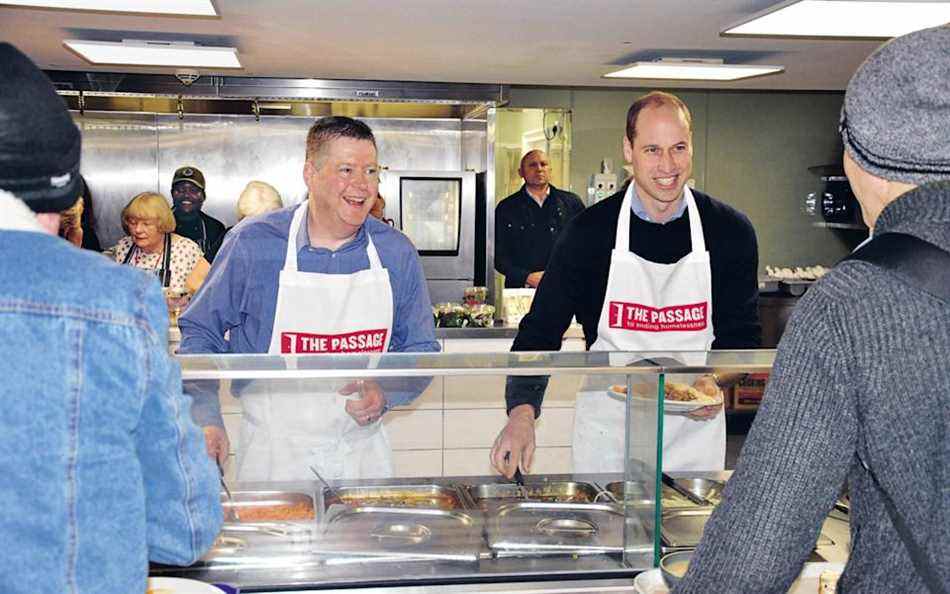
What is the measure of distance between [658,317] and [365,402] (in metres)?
1.34

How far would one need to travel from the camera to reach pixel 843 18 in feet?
13.2

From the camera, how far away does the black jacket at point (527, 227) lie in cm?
742

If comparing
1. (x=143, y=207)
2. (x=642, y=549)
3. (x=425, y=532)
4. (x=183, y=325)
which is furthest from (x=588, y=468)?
(x=143, y=207)

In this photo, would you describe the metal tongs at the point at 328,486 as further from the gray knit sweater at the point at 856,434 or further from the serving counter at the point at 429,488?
the gray knit sweater at the point at 856,434

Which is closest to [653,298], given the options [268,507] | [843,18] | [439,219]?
[268,507]

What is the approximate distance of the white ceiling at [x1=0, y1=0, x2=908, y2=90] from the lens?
4.33 meters

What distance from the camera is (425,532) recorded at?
6.77 ft

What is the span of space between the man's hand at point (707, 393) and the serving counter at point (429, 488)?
0.19 feet

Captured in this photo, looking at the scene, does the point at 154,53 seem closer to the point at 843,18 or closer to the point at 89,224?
the point at 89,224

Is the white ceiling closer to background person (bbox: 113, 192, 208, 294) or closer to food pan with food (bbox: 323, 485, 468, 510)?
background person (bbox: 113, 192, 208, 294)

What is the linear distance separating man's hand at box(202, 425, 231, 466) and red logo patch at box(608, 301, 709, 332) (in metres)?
1.47

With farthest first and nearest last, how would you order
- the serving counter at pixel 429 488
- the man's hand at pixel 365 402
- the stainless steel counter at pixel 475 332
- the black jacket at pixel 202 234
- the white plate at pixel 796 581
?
1. the black jacket at pixel 202 234
2. the stainless steel counter at pixel 475 332
3. the man's hand at pixel 365 402
4. the serving counter at pixel 429 488
5. the white plate at pixel 796 581

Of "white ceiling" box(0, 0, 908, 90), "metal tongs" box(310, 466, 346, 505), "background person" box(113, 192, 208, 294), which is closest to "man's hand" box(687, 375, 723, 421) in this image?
"metal tongs" box(310, 466, 346, 505)

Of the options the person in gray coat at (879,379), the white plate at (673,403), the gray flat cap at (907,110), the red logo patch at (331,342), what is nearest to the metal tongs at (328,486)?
the white plate at (673,403)
